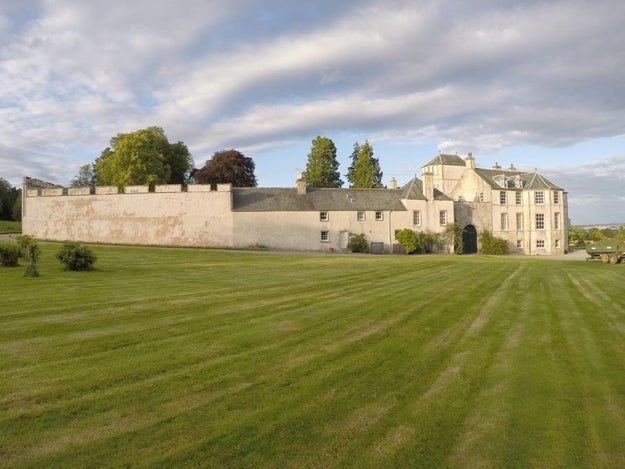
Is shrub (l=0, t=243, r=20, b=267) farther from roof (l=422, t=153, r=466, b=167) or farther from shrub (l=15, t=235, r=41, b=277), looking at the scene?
roof (l=422, t=153, r=466, b=167)

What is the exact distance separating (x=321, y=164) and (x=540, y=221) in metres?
29.6

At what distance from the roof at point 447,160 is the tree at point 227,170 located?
23.2m

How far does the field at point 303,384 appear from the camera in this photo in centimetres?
475

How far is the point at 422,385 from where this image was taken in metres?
6.62

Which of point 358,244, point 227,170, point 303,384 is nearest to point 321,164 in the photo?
point 227,170

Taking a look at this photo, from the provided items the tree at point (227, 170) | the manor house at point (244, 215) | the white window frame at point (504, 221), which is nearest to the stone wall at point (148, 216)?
the manor house at point (244, 215)

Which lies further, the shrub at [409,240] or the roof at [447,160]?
the roof at [447,160]

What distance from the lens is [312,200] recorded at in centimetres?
4978

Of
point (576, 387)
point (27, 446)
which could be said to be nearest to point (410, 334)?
point (576, 387)

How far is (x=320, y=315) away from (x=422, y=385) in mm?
4687

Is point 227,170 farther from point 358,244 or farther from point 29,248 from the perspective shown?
point 29,248

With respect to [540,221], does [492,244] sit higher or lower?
lower

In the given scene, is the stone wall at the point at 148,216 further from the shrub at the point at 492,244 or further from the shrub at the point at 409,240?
the shrub at the point at 492,244

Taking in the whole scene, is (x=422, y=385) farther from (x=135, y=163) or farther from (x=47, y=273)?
(x=135, y=163)
